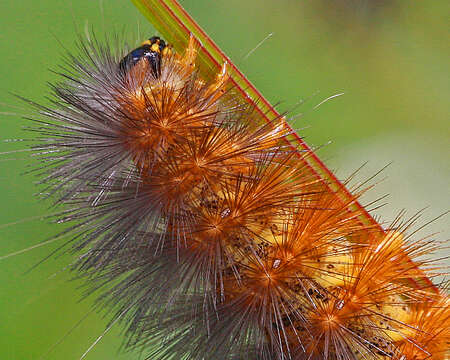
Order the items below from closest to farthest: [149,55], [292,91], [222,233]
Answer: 1. [222,233]
2. [149,55]
3. [292,91]

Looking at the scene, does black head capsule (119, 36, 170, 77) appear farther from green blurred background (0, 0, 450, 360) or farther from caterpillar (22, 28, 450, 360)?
green blurred background (0, 0, 450, 360)

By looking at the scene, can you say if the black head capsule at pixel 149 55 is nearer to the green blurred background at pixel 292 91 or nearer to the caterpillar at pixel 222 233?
the caterpillar at pixel 222 233

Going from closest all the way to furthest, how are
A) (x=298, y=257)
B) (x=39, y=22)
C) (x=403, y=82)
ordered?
(x=298, y=257), (x=39, y=22), (x=403, y=82)

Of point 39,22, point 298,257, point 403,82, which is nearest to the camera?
point 298,257

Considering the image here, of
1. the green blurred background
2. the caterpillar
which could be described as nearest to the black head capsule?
the caterpillar

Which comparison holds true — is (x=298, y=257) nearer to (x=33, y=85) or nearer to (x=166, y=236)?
(x=166, y=236)

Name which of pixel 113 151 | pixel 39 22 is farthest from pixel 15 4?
pixel 113 151
